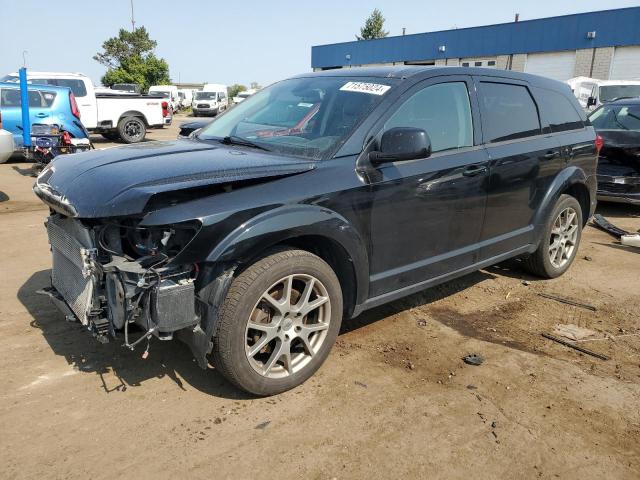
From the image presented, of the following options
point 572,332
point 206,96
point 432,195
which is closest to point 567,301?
point 572,332

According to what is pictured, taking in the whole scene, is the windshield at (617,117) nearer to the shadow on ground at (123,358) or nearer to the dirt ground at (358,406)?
the dirt ground at (358,406)

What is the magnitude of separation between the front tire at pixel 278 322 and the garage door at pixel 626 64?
99.1ft

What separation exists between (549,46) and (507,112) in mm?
29822

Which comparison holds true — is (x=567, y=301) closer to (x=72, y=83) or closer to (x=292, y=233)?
(x=292, y=233)

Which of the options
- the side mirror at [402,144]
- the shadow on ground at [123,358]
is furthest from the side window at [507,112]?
the shadow on ground at [123,358]

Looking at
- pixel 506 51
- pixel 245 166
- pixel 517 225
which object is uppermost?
pixel 506 51

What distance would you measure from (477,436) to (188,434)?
1.51 meters

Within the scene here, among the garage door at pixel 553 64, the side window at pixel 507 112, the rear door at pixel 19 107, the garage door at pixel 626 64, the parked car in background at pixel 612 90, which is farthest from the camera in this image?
the garage door at pixel 553 64

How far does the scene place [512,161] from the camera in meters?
4.22

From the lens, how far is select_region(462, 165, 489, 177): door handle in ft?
12.6

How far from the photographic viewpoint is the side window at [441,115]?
3559mm

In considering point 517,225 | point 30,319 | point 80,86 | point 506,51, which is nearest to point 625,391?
point 517,225

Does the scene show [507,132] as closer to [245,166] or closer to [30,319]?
[245,166]

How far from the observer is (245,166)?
2955mm
